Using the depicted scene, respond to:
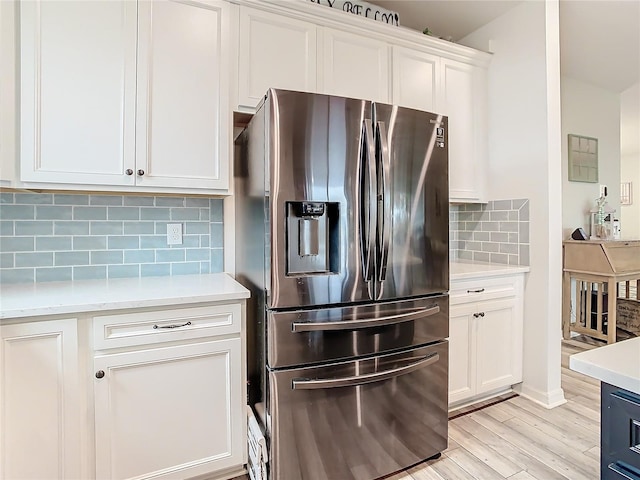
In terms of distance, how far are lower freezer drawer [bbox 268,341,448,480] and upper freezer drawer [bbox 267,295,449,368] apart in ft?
0.16

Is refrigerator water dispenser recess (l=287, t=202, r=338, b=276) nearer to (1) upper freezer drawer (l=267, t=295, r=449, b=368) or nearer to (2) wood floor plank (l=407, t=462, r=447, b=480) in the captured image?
(1) upper freezer drawer (l=267, t=295, r=449, b=368)

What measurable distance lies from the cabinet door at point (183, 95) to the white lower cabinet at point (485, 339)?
1.61 m

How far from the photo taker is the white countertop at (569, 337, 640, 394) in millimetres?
755

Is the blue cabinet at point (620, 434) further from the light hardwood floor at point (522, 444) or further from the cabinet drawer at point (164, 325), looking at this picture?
the cabinet drawer at point (164, 325)

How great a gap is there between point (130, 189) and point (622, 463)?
75.3 inches

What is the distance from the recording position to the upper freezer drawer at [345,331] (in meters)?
1.43

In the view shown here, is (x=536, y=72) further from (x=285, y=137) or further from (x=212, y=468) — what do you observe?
(x=212, y=468)

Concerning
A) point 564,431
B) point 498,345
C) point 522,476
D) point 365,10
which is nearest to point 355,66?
point 365,10

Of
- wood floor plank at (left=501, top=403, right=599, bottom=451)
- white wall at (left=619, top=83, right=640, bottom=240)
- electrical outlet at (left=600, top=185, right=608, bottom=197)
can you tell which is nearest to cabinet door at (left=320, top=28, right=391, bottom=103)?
wood floor plank at (left=501, top=403, right=599, bottom=451)

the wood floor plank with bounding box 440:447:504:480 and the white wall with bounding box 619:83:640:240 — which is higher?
the white wall with bounding box 619:83:640:240

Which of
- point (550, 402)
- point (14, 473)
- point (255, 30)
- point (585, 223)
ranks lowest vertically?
point (550, 402)

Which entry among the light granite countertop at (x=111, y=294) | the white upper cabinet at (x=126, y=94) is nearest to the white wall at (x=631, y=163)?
the white upper cabinet at (x=126, y=94)

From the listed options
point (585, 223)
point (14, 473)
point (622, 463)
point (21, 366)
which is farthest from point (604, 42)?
point (14, 473)

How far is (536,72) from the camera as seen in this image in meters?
2.38
